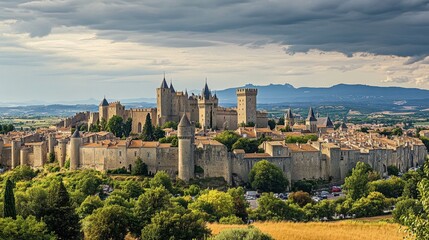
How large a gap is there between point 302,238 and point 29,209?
17.3 m

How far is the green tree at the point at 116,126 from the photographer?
3054 inches

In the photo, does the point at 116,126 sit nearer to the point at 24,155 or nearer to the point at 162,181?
the point at 24,155

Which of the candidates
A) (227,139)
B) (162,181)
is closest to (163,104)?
(227,139)

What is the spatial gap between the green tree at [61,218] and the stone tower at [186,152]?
2845 centimetres

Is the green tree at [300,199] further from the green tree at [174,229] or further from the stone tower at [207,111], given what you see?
the stone tower at [207,111]

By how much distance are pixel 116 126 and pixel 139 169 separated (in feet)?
65.2

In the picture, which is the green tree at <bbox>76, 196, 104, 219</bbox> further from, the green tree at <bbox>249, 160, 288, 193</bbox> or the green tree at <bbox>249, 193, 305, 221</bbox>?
the green tree at <bbox>249, 160, 288, 193</bbox>

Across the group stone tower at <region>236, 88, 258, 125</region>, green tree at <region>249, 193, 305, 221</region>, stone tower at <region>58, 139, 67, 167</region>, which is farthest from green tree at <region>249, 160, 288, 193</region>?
stone tower at <region>236, 88, 258, 125</region>

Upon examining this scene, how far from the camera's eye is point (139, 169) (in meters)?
59.1

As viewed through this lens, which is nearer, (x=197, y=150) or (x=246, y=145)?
(x=197, y=150)

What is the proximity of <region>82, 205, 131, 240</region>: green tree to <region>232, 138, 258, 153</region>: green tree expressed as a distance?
3605 cm

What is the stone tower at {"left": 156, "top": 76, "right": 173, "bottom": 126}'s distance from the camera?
83.5 m

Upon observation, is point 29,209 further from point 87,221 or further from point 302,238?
point 302,238

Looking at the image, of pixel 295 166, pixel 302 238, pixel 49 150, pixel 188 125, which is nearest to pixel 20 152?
pixel 49 150
